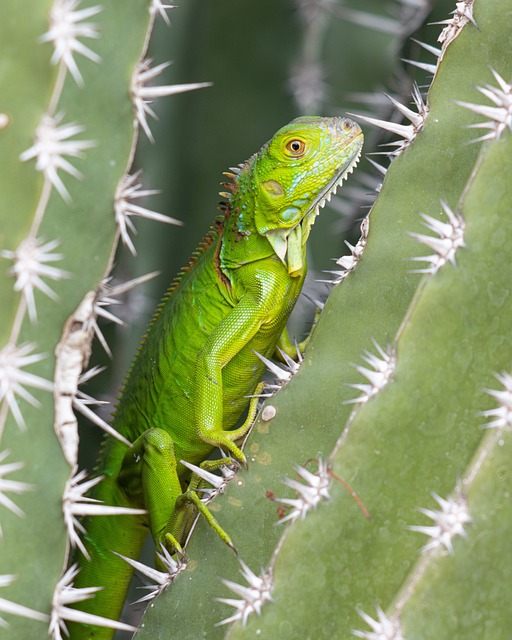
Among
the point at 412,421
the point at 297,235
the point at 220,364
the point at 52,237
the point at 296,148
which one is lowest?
the point at 220,364

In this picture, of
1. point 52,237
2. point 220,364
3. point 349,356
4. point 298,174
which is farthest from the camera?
point 298,174

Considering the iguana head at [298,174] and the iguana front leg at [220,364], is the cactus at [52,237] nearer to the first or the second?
the iguana front leg at [220,364]

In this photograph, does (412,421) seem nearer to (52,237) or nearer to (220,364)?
(52,237)

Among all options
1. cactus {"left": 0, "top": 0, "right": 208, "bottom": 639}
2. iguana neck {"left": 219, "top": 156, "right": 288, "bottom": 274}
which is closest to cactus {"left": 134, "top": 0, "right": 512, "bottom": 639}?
cactus {"left": 0, "top": 0, "right": 208, "bottom": 639}

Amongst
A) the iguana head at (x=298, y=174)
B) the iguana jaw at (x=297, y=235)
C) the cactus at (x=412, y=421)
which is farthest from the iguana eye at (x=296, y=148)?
the cactus at (x=412, y=421)

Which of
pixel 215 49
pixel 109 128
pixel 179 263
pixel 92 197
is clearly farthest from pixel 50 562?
pixel 215 49

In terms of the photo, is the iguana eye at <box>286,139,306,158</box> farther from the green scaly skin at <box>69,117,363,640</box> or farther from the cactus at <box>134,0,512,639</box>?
the cactus at <box>134,0,512,639</box>

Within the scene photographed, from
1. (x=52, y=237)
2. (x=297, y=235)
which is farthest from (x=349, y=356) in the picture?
(x=297, y=235)
